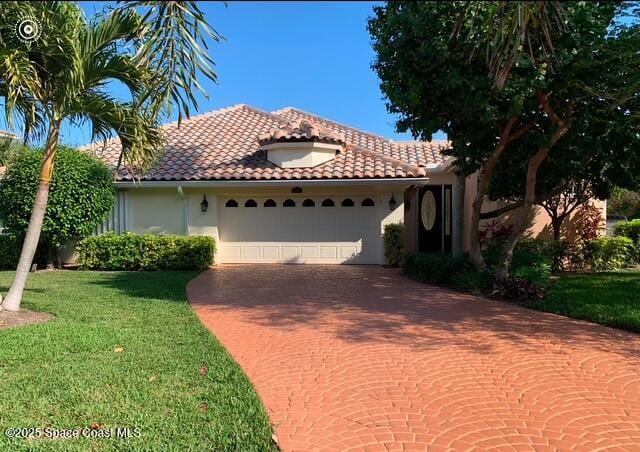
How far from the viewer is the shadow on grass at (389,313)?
21.1 ft

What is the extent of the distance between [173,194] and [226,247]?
96.0 inches

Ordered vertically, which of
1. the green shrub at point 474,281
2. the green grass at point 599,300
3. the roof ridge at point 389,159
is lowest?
the green grass at point 599,300

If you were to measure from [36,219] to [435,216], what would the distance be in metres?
13.0

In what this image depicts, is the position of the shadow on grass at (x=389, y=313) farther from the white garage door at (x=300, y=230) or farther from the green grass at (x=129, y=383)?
the white garage door at (x=300, y=230)

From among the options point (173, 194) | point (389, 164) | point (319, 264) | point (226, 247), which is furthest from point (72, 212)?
point (389, 164)

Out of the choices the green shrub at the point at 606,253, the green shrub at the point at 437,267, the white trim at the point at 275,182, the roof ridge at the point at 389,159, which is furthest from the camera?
the roof ridge at the point at 389,159

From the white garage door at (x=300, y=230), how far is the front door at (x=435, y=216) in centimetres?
261

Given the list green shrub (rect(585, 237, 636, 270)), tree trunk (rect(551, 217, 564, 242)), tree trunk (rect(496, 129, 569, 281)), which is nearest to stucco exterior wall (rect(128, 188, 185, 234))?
tree trunk (rect(496, 129, 569, 281))

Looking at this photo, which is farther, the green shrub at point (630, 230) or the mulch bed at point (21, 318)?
the green shrub at point (630, 230)

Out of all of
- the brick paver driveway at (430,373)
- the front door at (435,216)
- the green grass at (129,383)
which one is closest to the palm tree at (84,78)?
the green grass at (129,383)

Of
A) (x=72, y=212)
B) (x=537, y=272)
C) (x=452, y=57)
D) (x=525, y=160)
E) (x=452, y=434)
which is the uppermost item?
(x=452, y=57)

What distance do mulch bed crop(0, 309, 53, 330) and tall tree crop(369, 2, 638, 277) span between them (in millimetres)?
6722

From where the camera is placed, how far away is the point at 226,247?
15.7m

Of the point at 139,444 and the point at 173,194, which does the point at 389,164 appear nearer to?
the point at 173,194
